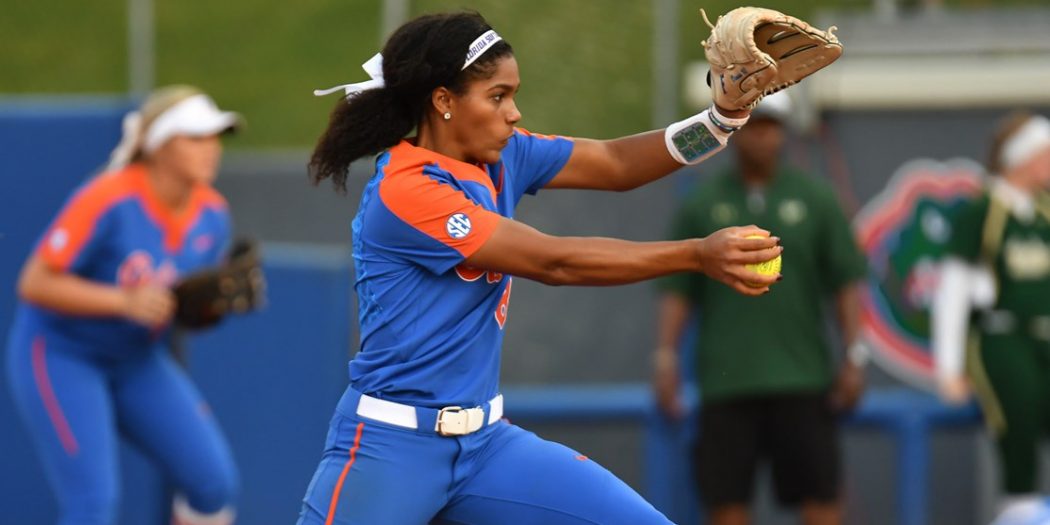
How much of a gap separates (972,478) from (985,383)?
95cm

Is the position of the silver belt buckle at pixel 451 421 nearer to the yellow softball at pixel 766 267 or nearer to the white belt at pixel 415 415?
the white belt at pixel 415 415

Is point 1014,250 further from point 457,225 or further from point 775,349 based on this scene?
point 457,225

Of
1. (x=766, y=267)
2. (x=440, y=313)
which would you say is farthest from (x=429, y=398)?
(x=766, y=267)

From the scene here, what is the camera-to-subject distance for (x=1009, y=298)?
8070 mm

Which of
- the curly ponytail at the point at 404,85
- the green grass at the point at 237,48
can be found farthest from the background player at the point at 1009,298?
the green grass at the point at 237,48

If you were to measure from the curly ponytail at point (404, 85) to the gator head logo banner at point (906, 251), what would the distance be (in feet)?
16.2

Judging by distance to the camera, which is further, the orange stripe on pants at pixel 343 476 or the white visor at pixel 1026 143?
the white visor at pixel 1026 143

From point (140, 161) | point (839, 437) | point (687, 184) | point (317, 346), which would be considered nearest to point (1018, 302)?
point (839, 437)

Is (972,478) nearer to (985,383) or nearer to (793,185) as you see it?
(985,383)

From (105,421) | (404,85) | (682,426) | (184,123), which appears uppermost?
(184,123)

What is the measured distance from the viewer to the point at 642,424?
8.66 m

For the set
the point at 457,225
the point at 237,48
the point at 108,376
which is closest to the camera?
the point at 457,225

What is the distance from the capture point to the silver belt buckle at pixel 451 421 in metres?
4.52

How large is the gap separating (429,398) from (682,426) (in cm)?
409
